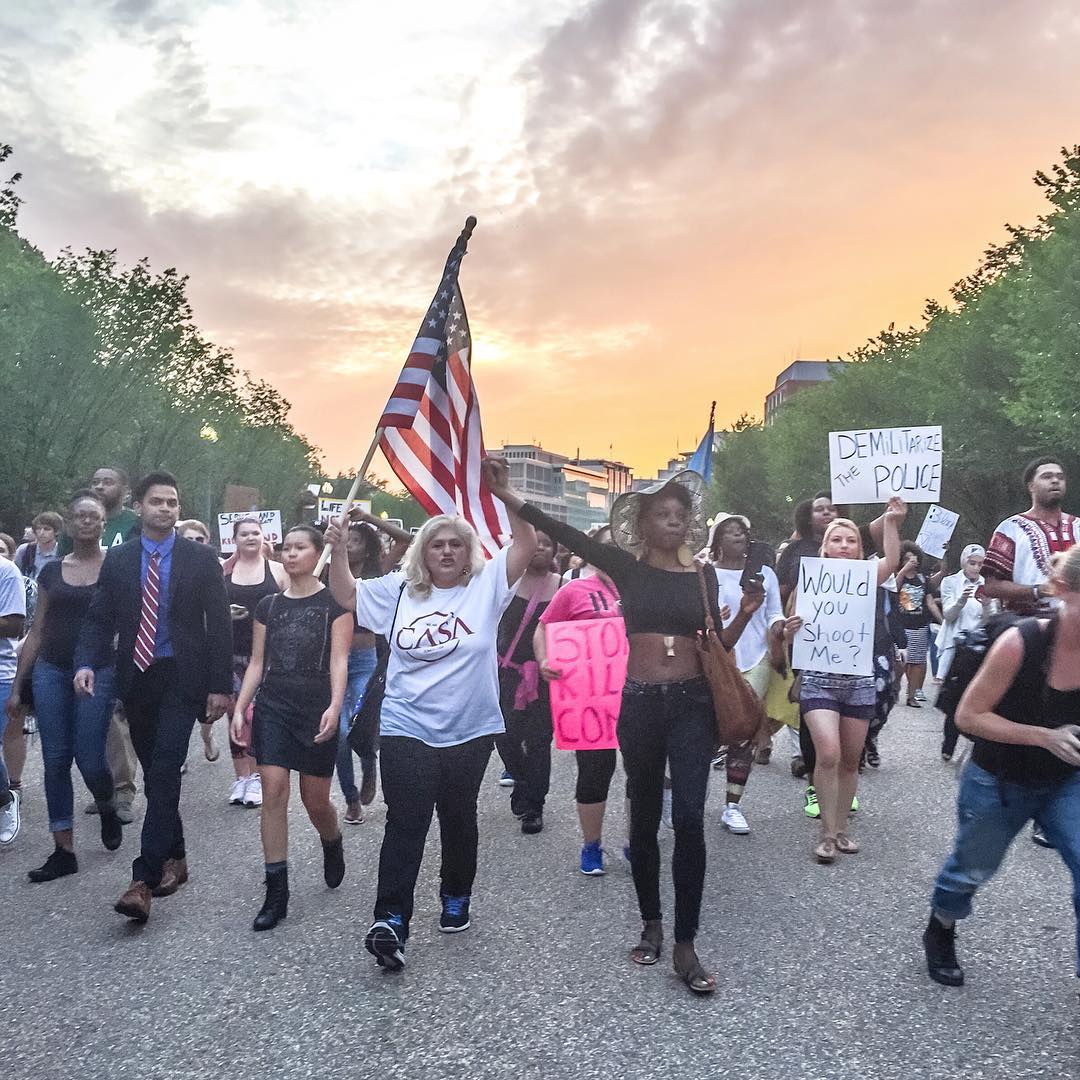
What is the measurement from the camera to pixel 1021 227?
3228 cm

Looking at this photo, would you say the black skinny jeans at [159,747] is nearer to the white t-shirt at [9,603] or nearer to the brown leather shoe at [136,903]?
the brown leather shoe at [136,903]

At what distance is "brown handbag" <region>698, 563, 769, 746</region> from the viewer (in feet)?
15.1

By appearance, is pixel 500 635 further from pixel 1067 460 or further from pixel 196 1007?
pixel 1067 460

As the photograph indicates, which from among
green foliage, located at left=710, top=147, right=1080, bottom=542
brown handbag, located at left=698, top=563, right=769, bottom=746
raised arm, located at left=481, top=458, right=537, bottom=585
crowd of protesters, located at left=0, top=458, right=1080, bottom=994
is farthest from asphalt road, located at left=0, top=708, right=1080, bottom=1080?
green foliage, located at left=710, top=147, right=1080, bottom=542

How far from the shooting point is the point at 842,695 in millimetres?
6496

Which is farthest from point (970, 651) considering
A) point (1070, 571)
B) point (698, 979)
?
point (698, 979)

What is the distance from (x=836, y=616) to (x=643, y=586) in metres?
2.39

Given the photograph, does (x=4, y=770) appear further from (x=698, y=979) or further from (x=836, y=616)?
(x=836, y=616)

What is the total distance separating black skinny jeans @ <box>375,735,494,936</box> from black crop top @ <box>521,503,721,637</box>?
2.82 ft

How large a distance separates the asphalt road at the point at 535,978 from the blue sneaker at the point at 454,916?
0.17 ft

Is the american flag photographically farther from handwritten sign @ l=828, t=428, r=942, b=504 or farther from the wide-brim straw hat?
handwritten sign @ l=828, t=428, r=942, b=504

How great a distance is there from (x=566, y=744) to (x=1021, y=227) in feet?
102

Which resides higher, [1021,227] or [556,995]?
[1021,227]

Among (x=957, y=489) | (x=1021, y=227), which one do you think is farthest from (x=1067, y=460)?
(x=957, y=489)
